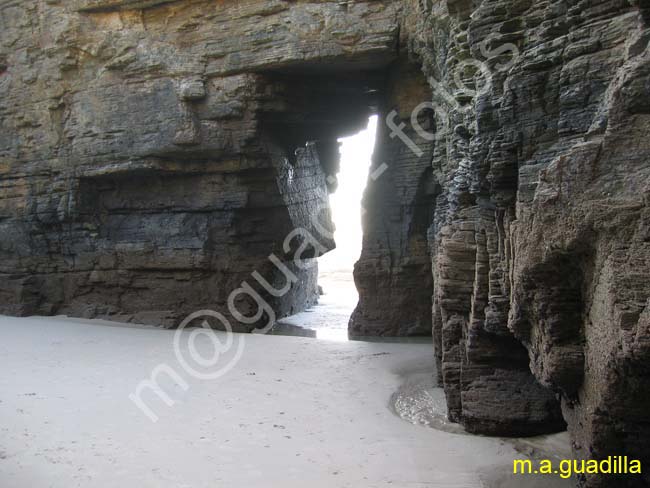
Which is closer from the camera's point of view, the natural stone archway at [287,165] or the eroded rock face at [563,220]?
the eroded rock face at [563,220]

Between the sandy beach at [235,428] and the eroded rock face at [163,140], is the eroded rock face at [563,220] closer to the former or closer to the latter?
the sandy beach at [235,428]

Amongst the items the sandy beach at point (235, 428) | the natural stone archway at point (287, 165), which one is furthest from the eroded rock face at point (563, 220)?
the sandy beach at point (235, 428)

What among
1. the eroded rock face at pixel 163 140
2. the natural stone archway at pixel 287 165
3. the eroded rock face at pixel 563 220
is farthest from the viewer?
the eroded rock face at pixel 163 140

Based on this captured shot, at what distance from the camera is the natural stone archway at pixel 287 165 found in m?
4.26

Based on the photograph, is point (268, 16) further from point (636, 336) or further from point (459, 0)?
point (636, 336)

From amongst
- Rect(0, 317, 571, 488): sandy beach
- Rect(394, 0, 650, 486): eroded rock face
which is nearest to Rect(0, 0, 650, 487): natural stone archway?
Rect(394, 0, 650, 486): eroded rock face

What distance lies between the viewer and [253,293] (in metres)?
11.0

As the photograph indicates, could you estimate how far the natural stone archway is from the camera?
14.0ft

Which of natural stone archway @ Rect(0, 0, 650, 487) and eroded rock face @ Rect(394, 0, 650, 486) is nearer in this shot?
eroded rock face @ Rect(394, 0, 650, 486)

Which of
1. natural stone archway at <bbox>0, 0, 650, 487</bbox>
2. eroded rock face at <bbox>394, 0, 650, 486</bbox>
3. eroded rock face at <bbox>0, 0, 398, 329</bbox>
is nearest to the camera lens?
eroded rock face at <bbox>394, 0, 650, 486</bbox>

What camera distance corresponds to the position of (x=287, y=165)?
36.6ft

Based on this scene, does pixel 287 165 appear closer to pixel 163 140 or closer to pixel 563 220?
pixel 163 140

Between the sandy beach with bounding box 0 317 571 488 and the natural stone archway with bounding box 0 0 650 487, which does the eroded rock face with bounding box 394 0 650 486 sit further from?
the sandy beach with bounding box 0 317 571 488

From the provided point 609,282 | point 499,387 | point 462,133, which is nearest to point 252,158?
point 462,133
